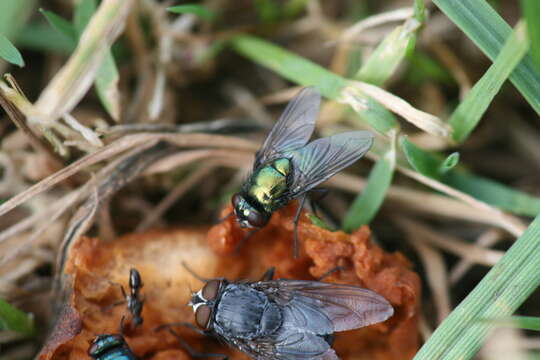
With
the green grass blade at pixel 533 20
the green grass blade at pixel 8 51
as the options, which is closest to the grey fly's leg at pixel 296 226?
the green grass blade at pixel 533 20

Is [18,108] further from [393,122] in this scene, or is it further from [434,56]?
[434,56]

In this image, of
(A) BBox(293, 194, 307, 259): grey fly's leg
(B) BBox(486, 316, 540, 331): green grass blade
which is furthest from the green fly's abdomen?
(B) BBox(486, 316, 540, 331): green grass blade

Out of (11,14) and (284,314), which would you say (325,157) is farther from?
(11,14)

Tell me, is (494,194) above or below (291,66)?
below

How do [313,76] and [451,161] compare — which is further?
[313,76]

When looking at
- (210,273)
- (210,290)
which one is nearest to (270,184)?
(210,273)

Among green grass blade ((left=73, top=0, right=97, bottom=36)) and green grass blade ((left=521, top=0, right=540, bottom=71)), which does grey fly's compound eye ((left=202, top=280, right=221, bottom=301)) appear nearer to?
green grass blade ((left=73, top=0, right=97, bottom=36))
